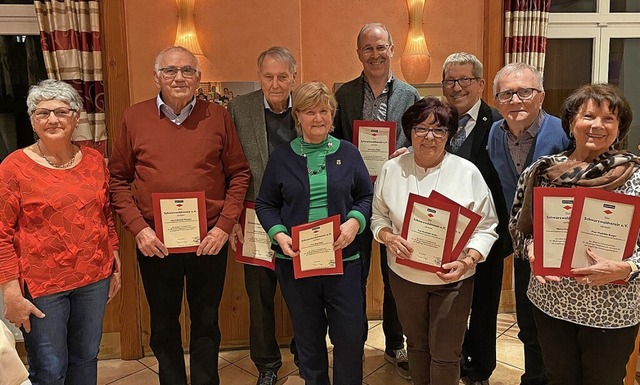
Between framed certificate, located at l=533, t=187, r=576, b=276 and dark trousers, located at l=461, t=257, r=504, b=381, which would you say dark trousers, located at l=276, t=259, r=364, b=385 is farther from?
framed certificate, located at l=533, t=187, r=576, b=276

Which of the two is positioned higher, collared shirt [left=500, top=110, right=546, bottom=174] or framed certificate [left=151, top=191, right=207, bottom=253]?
collared shirt [left=500, top=110, right=546, bottom=174]

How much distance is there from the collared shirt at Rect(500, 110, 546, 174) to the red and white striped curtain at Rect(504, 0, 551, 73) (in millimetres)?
1503

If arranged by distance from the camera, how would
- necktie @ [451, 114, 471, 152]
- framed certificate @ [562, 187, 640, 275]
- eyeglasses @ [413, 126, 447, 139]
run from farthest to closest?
necktie @ [451, 114, 471, 152]
eyeglasses @ [413, 126, 447, 139]
framed certificate @ [562, 187, 640, 275]

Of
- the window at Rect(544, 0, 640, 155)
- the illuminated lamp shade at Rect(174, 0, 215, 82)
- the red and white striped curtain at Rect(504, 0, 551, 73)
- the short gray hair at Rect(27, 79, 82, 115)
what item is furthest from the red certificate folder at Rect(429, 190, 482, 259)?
the window at Rect(544, 0, 640, 155)

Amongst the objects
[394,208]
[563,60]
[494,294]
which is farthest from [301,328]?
[563,60]

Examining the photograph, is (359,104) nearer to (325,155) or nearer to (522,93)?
(325,155)

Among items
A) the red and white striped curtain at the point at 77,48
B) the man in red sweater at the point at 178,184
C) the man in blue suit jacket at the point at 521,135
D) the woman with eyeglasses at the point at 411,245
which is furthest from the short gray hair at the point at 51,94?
the man in blue suit jacket at the point at 521,135

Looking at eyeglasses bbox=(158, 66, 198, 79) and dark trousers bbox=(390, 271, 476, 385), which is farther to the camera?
eyeglasses bbox=(158, 66, 198, 79)

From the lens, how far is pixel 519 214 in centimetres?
204

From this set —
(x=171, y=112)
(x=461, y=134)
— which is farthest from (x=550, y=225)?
(x=171, y=112)

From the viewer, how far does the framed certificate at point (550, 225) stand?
5.95 feet

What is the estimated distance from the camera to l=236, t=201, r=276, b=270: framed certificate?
8.49 feet

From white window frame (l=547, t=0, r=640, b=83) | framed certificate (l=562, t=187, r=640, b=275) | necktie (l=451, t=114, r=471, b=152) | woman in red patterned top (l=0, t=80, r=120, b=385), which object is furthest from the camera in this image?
white window frame (l=547, t=0, r=640, b=83)

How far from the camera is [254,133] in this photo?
2.56 m
